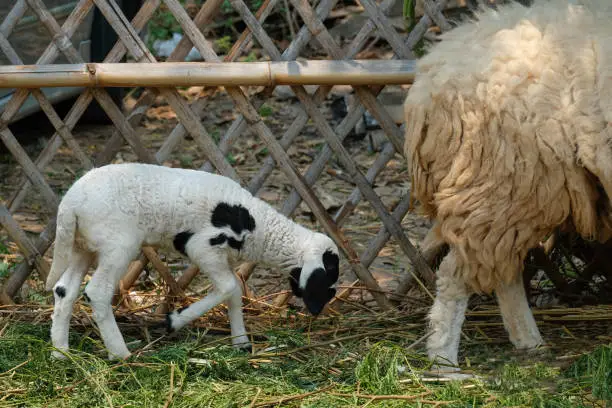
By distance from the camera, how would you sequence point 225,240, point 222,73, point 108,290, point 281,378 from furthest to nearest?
point 222,73 → point 225,240 → point 108,290 → point 281,378

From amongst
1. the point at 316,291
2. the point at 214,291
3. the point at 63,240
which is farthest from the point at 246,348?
the point at 63,240

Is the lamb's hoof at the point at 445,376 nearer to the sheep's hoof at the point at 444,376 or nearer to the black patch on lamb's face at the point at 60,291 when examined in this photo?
the sheep's hoof at the point at 444,376

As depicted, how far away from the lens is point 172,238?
4000 mm

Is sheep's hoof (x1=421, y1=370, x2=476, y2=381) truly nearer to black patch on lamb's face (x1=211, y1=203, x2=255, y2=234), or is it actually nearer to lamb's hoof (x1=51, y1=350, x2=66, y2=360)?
black patch on lamb's face (x1=211, y1=203, x2=255, y2=234)

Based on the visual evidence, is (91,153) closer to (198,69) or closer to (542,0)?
(198,69)

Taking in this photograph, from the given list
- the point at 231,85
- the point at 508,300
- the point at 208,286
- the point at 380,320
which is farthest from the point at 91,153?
the point at 508,300

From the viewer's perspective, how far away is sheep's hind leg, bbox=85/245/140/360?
3.84 metres

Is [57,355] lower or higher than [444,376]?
higher

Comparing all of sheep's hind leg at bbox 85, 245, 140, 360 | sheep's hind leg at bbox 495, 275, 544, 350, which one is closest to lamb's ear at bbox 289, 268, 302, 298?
sheep's hind leg at bbox 85, 245, 140, 360

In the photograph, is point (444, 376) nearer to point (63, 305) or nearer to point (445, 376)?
point (445, 376)

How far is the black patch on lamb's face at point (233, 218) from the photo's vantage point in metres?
3.97

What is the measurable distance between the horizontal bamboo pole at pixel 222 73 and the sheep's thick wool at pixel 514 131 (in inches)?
18.5

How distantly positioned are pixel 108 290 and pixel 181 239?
1.24 feet

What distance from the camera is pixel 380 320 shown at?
4465 mm
